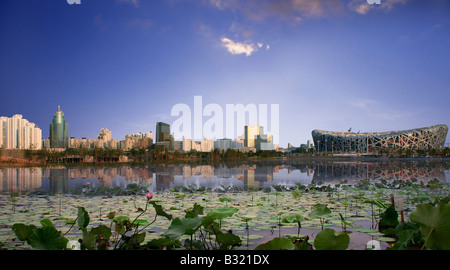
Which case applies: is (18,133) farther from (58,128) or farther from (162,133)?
(162,133)

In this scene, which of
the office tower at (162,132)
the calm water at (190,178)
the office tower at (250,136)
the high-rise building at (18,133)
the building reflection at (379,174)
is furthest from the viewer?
the office tower at (250,136)

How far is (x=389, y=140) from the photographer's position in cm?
7794

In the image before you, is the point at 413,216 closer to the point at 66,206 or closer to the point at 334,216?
the point at 334,216

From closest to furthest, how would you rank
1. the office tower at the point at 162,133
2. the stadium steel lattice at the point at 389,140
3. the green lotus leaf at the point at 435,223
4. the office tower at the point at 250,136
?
the green lotus leaf at the point at 435,223, the stadium steel lattice at the point at 389,140, the office tower at the point at 162,133, the office tower at the point at 250,136

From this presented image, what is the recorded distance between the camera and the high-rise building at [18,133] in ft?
75.6

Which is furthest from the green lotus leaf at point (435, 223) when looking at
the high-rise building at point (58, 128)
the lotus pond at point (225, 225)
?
the high-rise building at point (58, 128)

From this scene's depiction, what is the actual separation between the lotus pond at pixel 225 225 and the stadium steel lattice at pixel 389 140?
264ft

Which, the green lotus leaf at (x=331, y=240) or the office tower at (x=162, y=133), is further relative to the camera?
the office tower at (x=162, y=133)

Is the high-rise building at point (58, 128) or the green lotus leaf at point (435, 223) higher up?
the high-rise building at point (58, 128)

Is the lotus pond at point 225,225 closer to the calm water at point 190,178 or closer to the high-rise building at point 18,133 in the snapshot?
the calm water at point 190,178

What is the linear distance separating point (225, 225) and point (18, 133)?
96.5ft

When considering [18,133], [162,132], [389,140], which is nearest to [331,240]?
[18,133]
